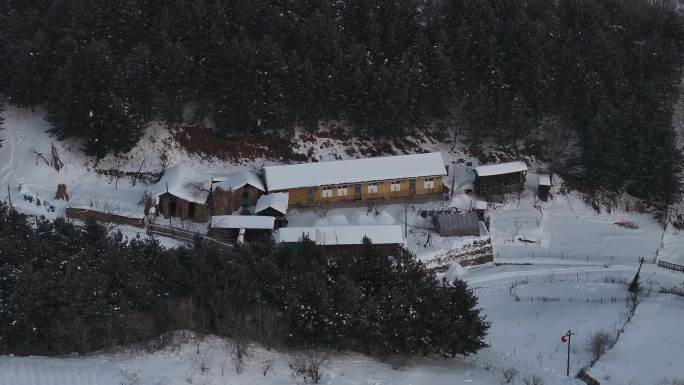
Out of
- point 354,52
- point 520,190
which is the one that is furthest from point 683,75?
point 354,52

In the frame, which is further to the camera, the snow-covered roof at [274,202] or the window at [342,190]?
the window at [342,190]

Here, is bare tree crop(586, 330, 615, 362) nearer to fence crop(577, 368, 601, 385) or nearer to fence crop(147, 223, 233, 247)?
fence crop(577, 368, 601, 385)

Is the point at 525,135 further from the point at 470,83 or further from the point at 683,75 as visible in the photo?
the point at 683,75

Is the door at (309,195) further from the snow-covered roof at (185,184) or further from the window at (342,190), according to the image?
the snow-covered roof at (185,184)

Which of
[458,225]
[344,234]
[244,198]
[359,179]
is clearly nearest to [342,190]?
[359,179]

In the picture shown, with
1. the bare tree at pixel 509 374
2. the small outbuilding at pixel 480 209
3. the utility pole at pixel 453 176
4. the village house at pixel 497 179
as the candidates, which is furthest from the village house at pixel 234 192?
the bare tree at pixel 509 374

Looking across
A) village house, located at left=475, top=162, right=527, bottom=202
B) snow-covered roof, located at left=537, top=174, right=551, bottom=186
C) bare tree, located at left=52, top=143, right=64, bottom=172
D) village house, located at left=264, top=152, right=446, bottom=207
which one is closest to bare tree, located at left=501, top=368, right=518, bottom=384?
village house, located at left=264, top=152, right=446, bottom=207
